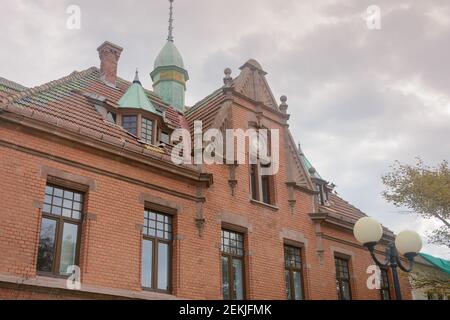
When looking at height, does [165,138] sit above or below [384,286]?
above

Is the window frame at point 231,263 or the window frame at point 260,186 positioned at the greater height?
the window frame at point 260,186

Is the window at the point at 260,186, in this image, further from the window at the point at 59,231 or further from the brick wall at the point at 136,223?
the window at the point at 59,231

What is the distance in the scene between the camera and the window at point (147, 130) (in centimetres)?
1638

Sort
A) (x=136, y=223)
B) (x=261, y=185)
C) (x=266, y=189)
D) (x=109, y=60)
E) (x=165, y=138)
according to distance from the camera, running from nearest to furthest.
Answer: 1. (x=136, y=223)
2. (x=165, y=138)
3. (x=261, y=185)
4. (x=266, y=189)
5. (x=109, y=60)

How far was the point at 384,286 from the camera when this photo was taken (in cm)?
2098

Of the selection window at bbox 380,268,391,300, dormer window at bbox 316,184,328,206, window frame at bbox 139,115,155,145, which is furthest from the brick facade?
dormer window at bbox 316,184,328,206

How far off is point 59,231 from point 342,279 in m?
10.8

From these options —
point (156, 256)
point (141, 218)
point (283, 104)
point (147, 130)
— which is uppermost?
point (283, 104)

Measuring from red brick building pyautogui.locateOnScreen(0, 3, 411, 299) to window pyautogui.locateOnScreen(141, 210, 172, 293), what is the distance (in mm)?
30

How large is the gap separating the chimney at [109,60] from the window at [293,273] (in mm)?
8462

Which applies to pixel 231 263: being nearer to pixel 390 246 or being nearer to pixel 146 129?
pixel 146 129

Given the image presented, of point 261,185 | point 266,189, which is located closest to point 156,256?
point 261,185

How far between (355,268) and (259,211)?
509cm

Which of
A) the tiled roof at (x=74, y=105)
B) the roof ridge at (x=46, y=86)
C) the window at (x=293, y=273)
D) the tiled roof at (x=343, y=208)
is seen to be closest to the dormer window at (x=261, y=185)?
the window at (x=293, y=273)
